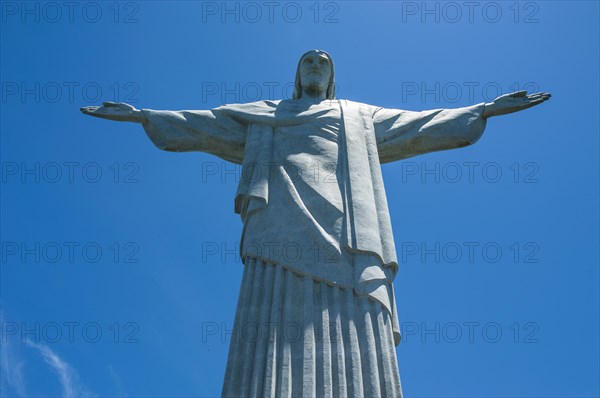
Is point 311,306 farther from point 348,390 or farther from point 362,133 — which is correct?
point 362,133

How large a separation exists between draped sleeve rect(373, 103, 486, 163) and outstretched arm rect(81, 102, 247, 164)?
8.14 feet

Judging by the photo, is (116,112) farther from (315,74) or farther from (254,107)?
(315,74)

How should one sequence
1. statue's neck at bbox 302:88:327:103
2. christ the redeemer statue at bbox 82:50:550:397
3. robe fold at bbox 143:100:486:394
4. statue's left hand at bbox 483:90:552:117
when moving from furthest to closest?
1. statue's neck at bbox 302:88:327:103
2. statue's left hand at bbox 483:90:552:117
3. robe fold at bbox 143:100:486:394
4. christ the redeemer statue at bbox 82:50:550:397

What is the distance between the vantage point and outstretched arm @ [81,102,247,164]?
47.8 ft

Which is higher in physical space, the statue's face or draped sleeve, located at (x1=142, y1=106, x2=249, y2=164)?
the statue's face

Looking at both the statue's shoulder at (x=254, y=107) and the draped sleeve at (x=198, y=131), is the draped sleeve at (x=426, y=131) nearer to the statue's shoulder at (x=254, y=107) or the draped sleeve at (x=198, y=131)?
the statue's shoulder at (x=254, y=107)

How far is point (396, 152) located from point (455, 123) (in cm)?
113

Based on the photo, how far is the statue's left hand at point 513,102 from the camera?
1438 centimetres

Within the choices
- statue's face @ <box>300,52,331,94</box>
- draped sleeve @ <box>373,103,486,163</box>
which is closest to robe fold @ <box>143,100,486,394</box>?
draped sleeve @ <box>373,103,486,163</box>

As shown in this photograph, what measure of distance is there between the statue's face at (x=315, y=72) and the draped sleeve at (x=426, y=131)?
129 cm

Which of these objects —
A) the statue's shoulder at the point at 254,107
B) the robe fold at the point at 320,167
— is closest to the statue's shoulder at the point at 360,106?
the robe fold at the point at 320,167

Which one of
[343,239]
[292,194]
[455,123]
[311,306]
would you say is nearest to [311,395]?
[311,306]

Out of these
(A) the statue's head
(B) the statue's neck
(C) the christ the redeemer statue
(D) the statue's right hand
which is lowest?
(C) the christ the redeemer statue

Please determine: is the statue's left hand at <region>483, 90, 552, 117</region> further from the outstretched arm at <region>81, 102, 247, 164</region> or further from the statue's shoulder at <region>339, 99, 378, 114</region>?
the outstretched arm at <region>81, 102, 247, 164</region>
